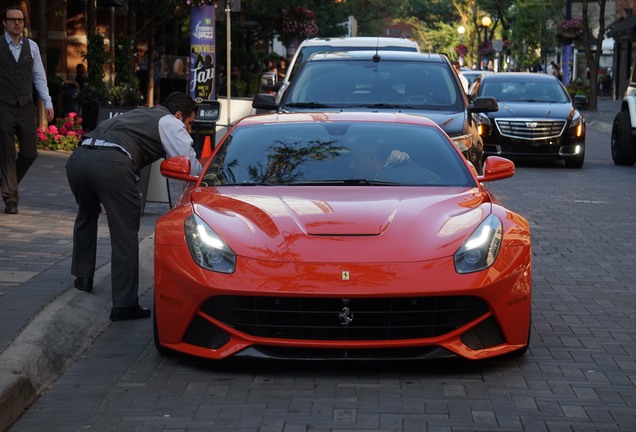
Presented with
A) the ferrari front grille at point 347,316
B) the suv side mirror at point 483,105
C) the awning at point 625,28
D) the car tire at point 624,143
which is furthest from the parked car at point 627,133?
the awning at point 625,28

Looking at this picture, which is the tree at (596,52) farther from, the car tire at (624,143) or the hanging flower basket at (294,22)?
the car tire at (624,143)

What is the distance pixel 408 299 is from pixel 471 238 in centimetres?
52

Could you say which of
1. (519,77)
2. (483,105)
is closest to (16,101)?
(483,105)

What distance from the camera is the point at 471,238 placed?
20.7 ft

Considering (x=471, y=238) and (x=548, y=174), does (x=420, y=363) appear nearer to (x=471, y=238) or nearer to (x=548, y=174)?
(x=471, y=238)

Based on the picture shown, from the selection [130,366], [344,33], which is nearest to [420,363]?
[130,366]

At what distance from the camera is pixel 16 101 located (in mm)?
11414

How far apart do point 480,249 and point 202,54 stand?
17216mm

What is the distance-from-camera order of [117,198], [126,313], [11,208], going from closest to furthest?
1. [117,198]
2. [126,313]
3. [11,208]

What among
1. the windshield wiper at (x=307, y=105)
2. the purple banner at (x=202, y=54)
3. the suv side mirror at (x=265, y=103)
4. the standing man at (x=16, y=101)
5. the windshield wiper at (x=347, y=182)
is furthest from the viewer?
the purple banner at (x=202, y=54)

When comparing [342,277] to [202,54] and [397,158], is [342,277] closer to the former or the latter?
[397,158]

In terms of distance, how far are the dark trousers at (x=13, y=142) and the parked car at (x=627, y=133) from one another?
11629mm

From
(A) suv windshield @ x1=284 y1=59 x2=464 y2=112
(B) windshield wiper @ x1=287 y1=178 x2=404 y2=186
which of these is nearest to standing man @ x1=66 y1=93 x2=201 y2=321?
(B) windshield wiper @ x1=287 y1=178 x2=404 y2=186

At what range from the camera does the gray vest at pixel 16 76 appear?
11.4 metres
